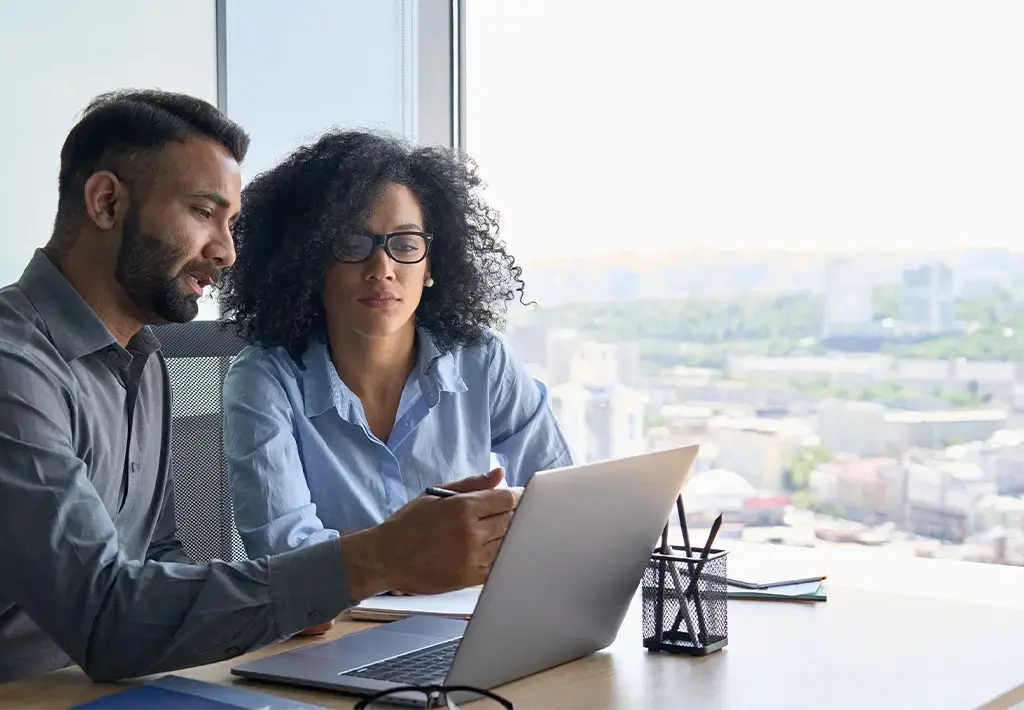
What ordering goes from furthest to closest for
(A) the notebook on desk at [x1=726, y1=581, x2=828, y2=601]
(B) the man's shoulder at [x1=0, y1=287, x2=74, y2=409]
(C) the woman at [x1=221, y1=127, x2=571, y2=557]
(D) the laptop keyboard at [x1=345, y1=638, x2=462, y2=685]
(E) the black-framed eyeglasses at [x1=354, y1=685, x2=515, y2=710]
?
(C) the woman at [x1=221, y1=127, x2=571, y2=557] → (A) the notebook on desk at [x1=726, y1=581, x2=828, y2=601] → (B) the man's shoulder at [x1=0, y1=287, x2=74, y2=409] → (D) the laptop keyboard at [x1=345, y1=638, x2=462, y2=685] → (E) the black-framed eyeglasses at [x1=354, y1=685, x2=515, y2=710]

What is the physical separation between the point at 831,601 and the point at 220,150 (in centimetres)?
105

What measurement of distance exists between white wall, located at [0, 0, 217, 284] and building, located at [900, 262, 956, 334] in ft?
6.12

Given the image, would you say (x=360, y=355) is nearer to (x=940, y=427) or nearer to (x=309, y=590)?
(x=309, y=590)

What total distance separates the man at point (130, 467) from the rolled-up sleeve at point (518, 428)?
0.63m

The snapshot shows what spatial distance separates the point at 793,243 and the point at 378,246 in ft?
3.45

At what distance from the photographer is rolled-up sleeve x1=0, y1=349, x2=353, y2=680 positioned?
1155 millimetres

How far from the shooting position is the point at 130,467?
62.4 inches

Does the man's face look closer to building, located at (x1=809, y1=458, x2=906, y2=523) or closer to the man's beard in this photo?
the man's beard

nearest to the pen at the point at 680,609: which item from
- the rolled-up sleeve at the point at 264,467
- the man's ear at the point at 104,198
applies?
the rolled-up sleeve at the point at 264,467

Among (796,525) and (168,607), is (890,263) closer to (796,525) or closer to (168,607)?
(796,525)

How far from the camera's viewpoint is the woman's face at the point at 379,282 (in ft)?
6.52

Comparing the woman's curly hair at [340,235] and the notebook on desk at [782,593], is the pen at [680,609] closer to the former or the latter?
the notebook on desk at [782,593]

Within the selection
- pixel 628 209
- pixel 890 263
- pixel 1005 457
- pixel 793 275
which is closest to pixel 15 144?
pixel 628 209

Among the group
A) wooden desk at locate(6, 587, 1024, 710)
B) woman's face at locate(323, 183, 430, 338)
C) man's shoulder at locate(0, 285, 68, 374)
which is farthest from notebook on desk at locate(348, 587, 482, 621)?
woman's face at locate(323, 183, 430, 338)
